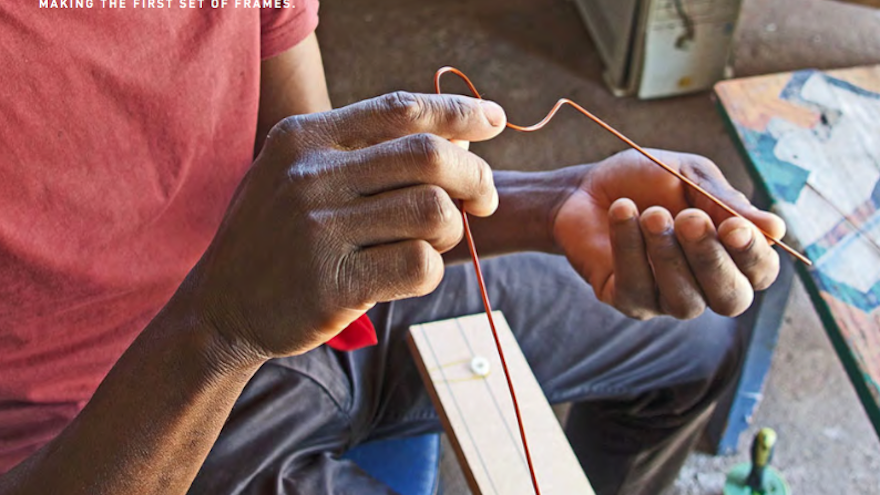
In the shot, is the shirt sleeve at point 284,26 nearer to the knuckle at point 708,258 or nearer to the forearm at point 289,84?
the forearm at point 289,84

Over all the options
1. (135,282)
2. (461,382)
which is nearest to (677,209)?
(461,382)

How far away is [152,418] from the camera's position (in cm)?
72

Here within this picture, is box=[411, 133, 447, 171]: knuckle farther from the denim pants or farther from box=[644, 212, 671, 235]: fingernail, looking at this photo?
the denim pants

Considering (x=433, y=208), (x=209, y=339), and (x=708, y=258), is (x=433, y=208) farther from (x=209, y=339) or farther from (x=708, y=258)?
(x=708, y=258)

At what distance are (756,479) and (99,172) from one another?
1182 millimetres

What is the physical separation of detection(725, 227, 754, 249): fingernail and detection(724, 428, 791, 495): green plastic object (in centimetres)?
70

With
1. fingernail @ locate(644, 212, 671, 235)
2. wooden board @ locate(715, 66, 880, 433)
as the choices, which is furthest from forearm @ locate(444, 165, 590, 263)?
wooden board @ locate(715, 66, 880, 433)

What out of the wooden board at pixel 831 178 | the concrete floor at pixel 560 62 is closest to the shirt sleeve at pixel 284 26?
the wooden board at pixel 831 178

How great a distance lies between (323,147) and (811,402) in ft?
4.44

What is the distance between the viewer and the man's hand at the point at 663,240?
84 centimetres

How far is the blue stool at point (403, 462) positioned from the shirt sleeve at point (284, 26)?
50cm

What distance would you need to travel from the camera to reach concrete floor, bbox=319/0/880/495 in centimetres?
218

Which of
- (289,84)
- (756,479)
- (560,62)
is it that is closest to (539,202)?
(289,84)

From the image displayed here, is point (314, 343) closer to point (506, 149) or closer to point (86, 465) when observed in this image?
point (86, 465)
